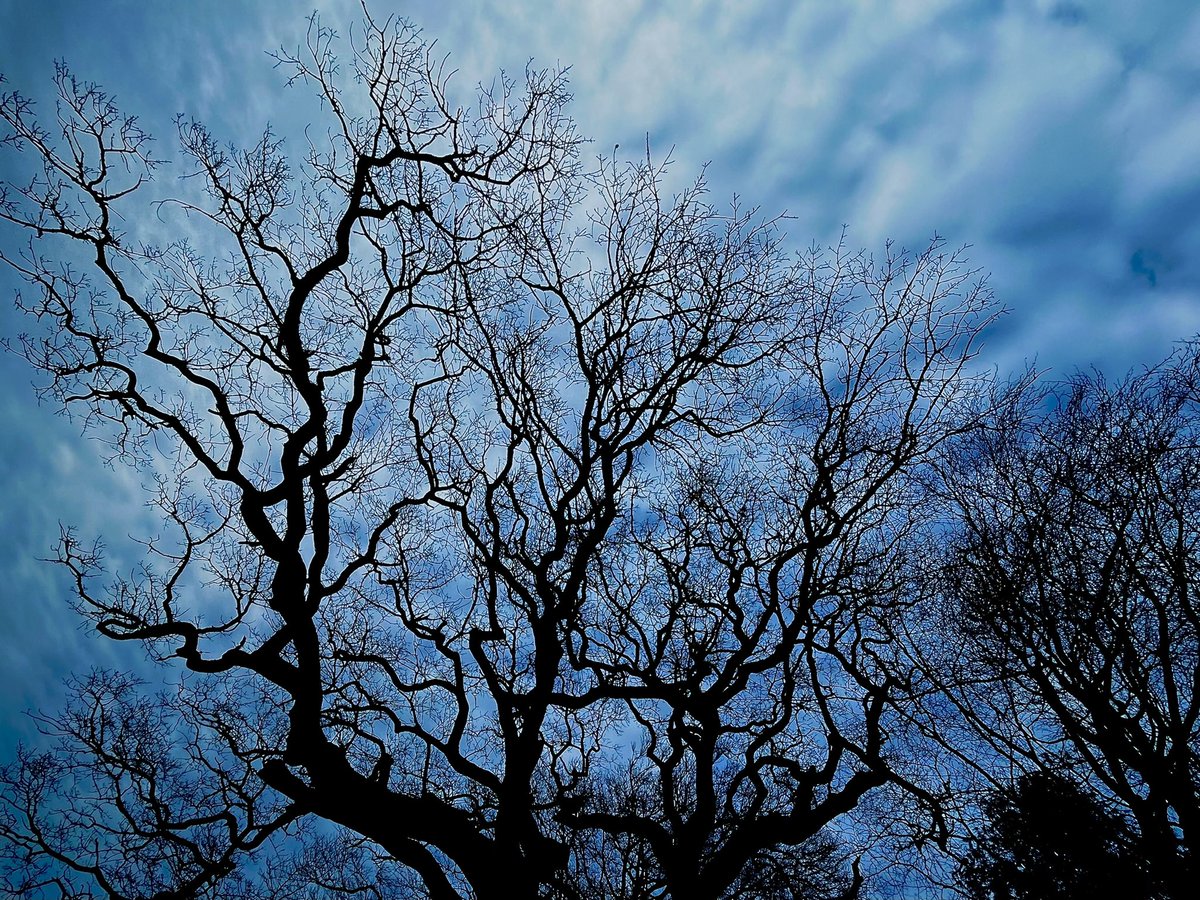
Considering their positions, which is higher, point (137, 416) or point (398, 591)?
point (137, 416)

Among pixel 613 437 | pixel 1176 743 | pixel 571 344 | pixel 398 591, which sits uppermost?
pixel 571 344

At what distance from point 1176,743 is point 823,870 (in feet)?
17.9

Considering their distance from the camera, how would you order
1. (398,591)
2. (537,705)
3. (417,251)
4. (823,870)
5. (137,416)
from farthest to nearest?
(823,870) < (398,591) < (417,251) < (137,416) < (537,705)

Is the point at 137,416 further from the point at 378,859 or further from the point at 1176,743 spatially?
the point at 1176,743

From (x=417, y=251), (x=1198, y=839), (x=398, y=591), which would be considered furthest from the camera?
(x=398, y=591)

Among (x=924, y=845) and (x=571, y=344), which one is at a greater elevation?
(x=571, y=344)

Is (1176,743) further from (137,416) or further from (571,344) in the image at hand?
(137,416)

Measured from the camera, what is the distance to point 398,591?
9.32m

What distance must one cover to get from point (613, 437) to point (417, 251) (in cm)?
349

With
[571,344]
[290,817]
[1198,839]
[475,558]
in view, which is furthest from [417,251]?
[1198,839]

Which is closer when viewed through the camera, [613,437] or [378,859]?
[613,437]

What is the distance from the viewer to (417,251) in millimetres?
8672

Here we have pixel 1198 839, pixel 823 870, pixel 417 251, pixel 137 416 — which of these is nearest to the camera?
pixel 1198 839

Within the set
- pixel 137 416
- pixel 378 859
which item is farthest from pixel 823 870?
pixel 137 416
